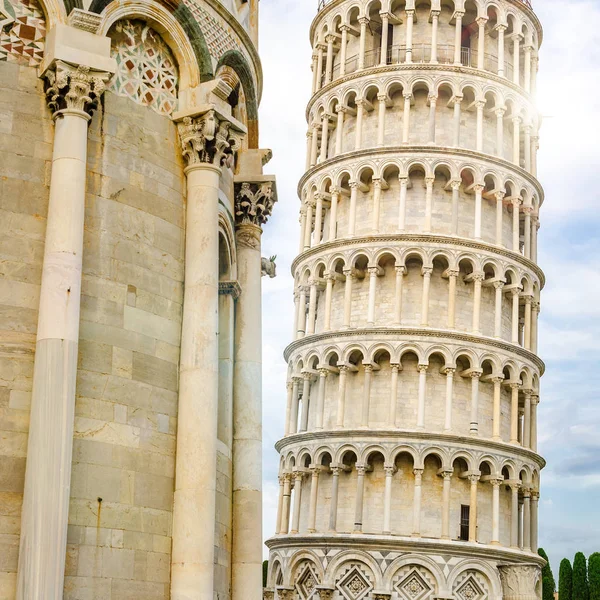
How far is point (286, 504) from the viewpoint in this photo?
53125 millimetres

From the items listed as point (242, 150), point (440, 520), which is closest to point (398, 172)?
point (440, 520)

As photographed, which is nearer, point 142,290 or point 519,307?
point 142,290

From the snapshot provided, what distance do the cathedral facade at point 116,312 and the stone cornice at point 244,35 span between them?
0.23 ft

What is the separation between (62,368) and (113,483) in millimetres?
1403

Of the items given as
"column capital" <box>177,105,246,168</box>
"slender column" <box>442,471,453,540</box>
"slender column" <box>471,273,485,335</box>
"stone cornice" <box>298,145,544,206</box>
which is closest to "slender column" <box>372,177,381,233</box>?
"stone cornice" <box>298,145,544,206</box>

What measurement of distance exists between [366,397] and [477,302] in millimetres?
6479

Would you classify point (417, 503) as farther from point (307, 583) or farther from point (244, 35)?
point (244, 35)

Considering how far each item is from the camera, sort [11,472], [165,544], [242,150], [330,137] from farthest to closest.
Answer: [330,137]
[242,150]
[165,544]
[11,472]

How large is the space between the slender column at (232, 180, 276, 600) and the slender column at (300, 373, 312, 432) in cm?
3647

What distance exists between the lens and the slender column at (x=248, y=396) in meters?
15.0

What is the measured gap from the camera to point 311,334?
53.3 meters

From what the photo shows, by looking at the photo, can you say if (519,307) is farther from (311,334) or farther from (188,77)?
(188,77)

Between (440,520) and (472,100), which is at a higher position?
(472,100)

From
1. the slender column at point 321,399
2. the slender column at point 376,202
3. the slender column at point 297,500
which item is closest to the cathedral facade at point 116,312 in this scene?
the slender column at point 321,399
